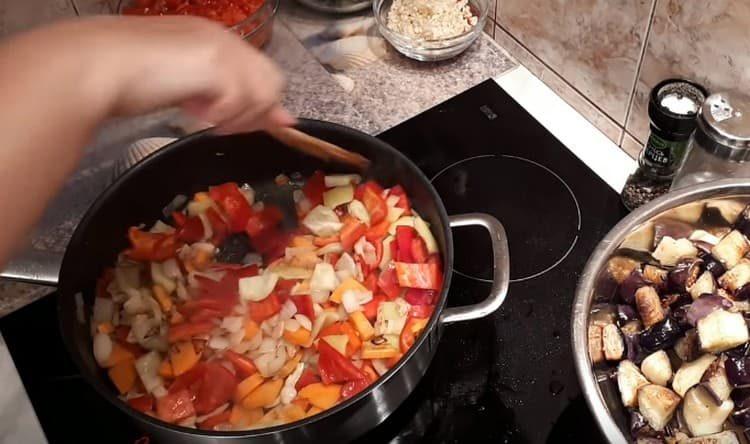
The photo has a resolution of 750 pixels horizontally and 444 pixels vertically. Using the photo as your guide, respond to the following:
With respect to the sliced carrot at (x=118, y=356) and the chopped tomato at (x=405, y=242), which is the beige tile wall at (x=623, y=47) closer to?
the chopped tomato at (x=405, y=242)

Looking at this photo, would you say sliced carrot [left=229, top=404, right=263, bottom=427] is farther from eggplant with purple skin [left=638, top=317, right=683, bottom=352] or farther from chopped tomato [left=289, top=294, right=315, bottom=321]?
eggplant with purple skin [left=638, top=317, right=683, bottom=352]

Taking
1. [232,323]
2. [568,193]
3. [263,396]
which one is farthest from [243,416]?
[568,193]

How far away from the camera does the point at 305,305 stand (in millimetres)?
1014

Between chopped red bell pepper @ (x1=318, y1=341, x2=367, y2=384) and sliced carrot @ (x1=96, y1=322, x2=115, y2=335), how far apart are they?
31 centimetres

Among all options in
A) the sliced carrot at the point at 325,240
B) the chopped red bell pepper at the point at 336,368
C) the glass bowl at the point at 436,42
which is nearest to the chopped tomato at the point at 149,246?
the sliced carrot at the point at 325,240

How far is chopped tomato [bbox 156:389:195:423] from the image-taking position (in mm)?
900

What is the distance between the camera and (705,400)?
77cm

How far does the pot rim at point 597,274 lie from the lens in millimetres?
708

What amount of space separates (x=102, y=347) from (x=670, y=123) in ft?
2.63

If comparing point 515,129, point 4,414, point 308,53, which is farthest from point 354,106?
point 4,414

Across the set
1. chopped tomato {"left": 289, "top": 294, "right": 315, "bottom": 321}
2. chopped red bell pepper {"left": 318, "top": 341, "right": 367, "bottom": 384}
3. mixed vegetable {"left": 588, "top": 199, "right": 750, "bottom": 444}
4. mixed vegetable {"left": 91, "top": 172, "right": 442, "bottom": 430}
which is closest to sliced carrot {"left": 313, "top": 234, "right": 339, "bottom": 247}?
mixed vegetable {"left": 91, "top": 172, "right": 442, "bottom": 430}

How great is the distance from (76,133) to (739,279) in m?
0.72

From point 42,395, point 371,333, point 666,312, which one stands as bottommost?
point 42,395

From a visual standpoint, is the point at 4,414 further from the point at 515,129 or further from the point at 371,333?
the point at 515,129
